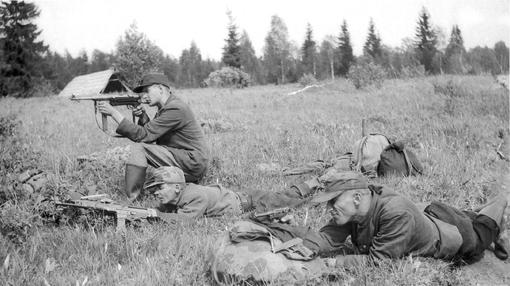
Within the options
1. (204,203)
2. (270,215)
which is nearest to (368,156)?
(204,203)

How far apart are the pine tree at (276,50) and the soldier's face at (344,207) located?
60693mm

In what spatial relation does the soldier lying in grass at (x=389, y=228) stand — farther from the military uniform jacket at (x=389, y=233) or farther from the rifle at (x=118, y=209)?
the rifle at (x=118, y=209)

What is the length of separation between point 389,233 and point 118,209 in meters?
2.60

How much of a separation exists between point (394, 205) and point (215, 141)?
513 cm

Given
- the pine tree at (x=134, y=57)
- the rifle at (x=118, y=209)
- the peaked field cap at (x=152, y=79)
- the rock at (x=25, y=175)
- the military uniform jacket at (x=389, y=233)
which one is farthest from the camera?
the pine tree at (x=134, y=57)

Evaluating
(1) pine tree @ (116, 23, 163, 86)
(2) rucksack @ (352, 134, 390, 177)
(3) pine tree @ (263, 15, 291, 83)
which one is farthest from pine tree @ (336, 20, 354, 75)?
(2) rucksack @ (352, 134, 390, 177)

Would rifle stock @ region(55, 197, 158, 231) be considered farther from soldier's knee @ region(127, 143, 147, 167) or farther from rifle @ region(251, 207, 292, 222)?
rifle @ region(251, 207, 292, 222)

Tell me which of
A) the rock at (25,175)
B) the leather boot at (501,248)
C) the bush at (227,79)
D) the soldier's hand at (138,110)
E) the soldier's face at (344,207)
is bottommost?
the leather boot at (501,248)

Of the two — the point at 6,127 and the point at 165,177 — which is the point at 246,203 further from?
the point at 6,127

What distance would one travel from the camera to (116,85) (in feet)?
75.3

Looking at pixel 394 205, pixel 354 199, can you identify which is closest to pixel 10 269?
pixel 354 199

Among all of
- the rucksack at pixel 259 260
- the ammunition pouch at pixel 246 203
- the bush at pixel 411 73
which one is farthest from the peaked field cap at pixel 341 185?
the bush at pixel 411 73

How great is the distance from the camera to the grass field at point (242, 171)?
331cm

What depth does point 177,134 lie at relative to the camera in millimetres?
5914
